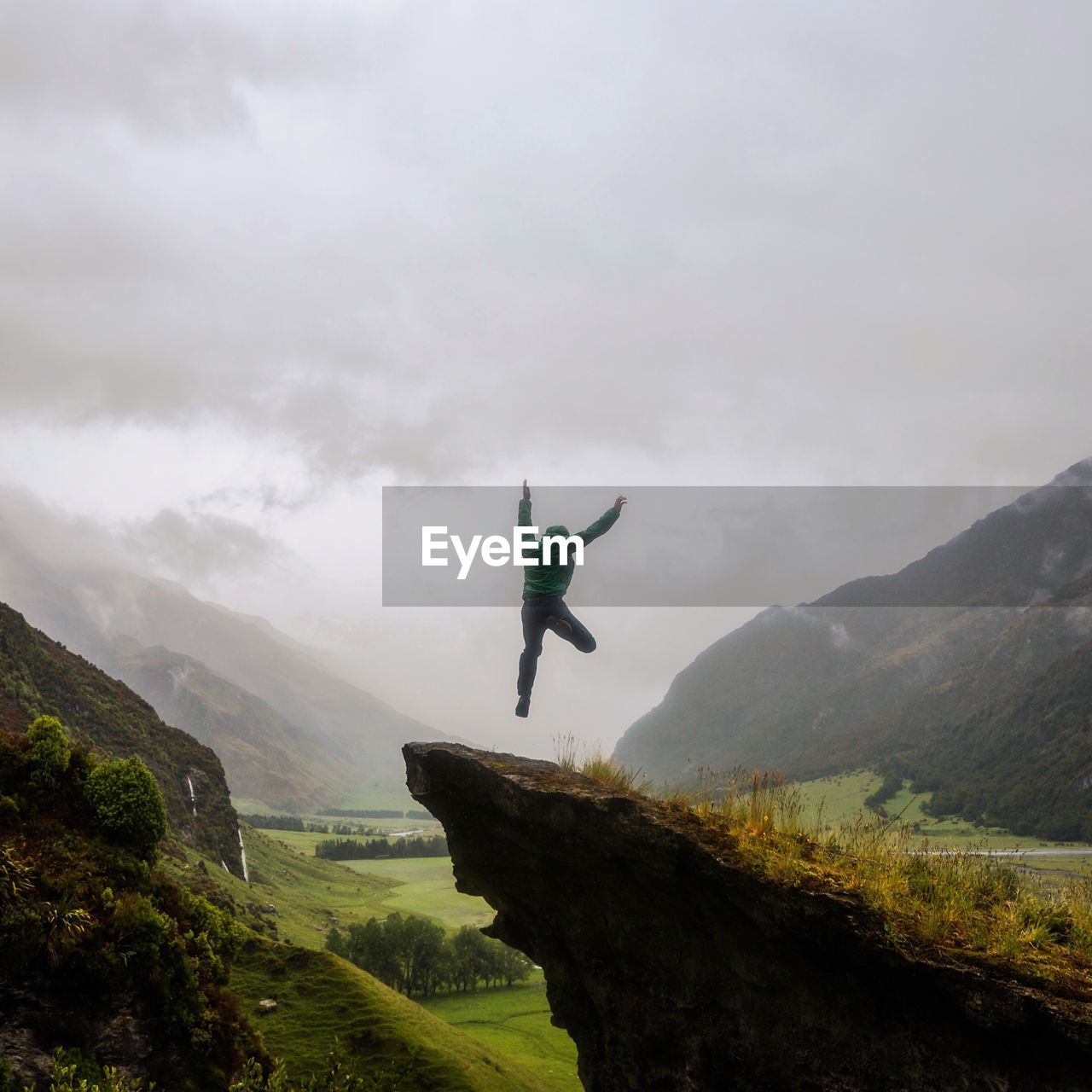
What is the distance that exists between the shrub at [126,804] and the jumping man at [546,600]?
58.2ft

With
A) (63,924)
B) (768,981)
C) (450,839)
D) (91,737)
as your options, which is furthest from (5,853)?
(91,737)

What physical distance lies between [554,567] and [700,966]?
7900 millimetres

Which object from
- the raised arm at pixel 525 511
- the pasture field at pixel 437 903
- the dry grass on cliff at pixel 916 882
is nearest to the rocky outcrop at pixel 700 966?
the dry grass on cliff at pixel 916 882

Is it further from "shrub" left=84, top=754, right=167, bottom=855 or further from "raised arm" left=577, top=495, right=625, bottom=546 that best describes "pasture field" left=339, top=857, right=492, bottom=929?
"raised arm" left=577, top=495, right=625, bottom=546

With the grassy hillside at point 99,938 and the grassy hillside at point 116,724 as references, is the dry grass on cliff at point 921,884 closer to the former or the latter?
the grassy hillside at point 99,938

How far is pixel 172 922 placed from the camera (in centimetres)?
2586

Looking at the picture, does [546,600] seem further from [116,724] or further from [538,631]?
[116,724]

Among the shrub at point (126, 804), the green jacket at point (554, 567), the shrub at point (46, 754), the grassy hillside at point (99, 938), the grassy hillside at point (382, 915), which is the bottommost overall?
the grassy hillside at point (382, 915)

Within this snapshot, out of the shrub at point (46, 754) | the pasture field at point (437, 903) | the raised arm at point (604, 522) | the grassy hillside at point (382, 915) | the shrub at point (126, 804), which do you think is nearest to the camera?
the raised arm at point (604, 522)

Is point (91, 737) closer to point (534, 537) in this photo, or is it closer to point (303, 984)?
point (303, 984)

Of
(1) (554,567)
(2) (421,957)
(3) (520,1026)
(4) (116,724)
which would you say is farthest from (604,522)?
(4) (116,724)

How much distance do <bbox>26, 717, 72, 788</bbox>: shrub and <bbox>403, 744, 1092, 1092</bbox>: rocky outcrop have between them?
17056mm

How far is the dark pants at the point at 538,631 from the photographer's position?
15.9 metres

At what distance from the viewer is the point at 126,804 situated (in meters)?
26.9
